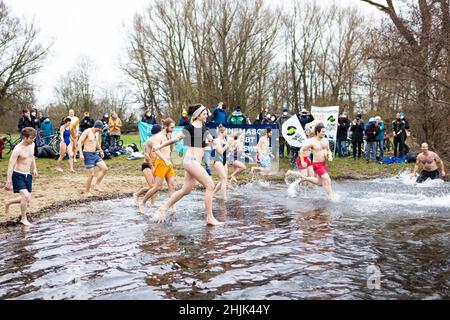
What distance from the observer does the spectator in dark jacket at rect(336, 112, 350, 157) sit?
20.7m

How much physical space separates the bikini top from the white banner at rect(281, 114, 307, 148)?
11.2m

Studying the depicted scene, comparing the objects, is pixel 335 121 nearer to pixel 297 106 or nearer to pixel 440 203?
pixel 440 203

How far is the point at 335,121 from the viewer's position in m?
20.5

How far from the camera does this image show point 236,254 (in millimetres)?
6152

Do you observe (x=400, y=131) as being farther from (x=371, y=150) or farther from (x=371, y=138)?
(x=371, y=150)

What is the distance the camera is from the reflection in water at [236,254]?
15.8ft

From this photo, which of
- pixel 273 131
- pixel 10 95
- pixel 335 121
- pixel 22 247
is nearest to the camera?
pixel 22 247

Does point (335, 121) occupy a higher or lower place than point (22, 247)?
higher

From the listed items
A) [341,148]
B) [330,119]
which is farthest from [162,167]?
[341,148]

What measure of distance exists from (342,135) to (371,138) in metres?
1.50

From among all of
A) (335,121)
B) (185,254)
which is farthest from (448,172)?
(185,254)

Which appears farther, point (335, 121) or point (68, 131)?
point (335, 121)

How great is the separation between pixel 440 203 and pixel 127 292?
27.0 feet
